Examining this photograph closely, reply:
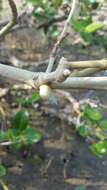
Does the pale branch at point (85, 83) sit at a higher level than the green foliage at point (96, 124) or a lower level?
lower

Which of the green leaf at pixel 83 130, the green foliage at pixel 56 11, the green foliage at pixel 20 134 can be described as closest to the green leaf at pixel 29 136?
the green foliage at pixel 20 134

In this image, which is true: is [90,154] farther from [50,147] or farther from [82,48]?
[82,48]

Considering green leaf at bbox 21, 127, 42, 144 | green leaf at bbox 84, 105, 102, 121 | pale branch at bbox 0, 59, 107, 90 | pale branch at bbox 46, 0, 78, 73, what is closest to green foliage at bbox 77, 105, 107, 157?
green leaf at bbox 84, 105, 102, 121

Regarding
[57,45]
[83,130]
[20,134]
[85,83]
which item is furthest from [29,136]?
[85,83]

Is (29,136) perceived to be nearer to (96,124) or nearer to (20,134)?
(20,134)

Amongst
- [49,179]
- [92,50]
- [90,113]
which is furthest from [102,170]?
[92,50]

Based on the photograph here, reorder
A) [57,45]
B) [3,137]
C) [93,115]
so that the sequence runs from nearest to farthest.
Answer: [57,45]
[93,115]
[3,137]

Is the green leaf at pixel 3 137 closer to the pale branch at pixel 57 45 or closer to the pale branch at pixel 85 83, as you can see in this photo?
the pale branch at pixel 57 45

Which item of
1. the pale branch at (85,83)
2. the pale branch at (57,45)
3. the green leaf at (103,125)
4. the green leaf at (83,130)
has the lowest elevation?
the pale branch at (85,83)

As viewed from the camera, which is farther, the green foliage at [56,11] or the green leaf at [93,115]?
the green foliage at [56,11]
